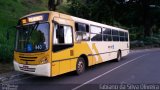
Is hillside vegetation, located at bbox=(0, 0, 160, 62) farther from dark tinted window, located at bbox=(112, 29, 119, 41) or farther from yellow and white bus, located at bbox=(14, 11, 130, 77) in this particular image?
yellow and white bus, located at bbox=(14, 11, 130, 77)

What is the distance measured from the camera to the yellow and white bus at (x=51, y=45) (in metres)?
11.1

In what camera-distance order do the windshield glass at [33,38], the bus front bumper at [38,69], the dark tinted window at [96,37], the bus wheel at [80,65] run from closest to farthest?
the bus front bumper at [38,69] → the windshield glass at [33,38] → the bus wheel at [80,65] → the dark tinted window at [96,37]

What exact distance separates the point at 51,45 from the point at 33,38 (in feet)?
2.87

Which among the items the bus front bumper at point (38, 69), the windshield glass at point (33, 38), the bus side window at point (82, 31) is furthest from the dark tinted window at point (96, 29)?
the bus front bumper at point (38, 69)

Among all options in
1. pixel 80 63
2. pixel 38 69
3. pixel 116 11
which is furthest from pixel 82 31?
pixel 116 11

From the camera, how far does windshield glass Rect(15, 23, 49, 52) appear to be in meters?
11.2

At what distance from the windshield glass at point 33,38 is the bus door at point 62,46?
0.37 m

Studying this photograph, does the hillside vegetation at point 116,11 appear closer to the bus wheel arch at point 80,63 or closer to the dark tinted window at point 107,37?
the dark tinted window at point 107,37

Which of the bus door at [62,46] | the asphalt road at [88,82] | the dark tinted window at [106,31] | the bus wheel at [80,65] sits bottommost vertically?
the asphalt road at [88,82]

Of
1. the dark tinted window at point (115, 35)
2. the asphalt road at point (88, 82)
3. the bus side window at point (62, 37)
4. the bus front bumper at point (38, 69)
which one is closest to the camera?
the asphalt road at point (88, 82)

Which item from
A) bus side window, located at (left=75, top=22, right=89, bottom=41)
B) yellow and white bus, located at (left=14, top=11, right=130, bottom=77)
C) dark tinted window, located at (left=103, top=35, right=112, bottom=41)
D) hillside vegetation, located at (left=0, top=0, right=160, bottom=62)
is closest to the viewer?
yellow and white bus, located at (left=14, top=11, right=130, bottom=77)

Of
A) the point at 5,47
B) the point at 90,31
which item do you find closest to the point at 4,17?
the point at 5,47

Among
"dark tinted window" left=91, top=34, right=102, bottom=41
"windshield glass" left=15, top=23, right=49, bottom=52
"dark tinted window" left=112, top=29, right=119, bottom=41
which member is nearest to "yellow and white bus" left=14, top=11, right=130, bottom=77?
"windshield glass" left=15, top=23, right=49, bottom=52

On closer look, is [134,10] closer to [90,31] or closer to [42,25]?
[90,31]
